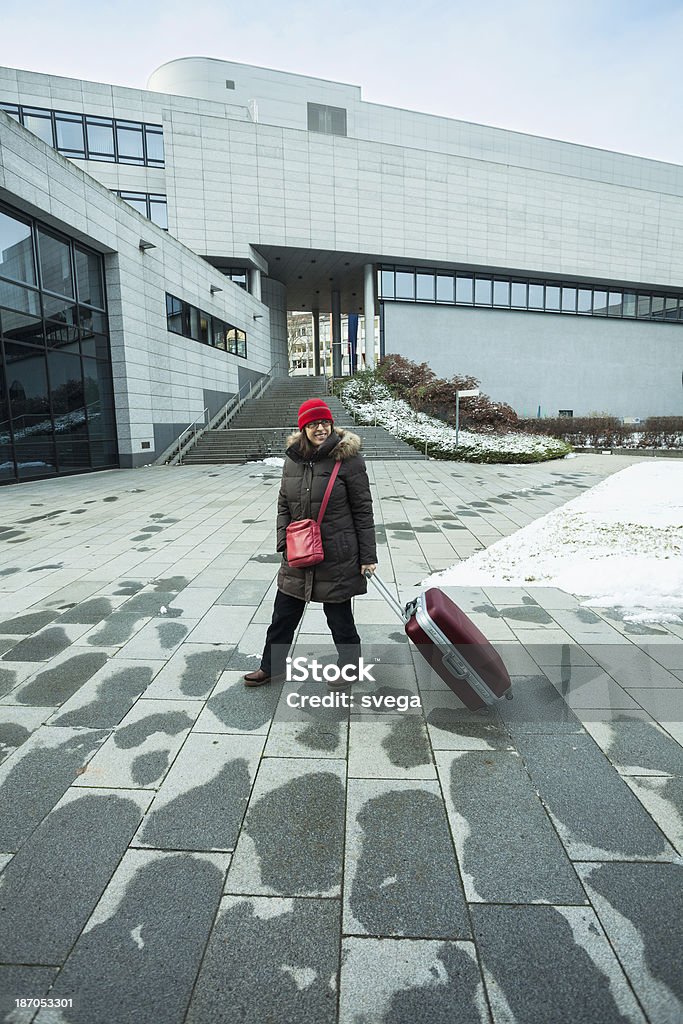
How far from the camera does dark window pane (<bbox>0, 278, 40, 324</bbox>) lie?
1292 cm

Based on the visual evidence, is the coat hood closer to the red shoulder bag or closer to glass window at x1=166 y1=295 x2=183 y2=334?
the red shoulder bag

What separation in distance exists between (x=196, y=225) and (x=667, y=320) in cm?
3650

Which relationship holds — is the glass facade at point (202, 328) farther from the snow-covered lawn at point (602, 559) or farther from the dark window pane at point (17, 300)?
the snow-covered lawn at point (602, 559)

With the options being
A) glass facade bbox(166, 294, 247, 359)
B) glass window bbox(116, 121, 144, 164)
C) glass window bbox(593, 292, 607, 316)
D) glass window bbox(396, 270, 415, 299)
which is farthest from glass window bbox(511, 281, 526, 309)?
glass window bbox(116, 121, 144, 164)

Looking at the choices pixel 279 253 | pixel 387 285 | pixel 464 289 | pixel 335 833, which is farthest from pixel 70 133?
pixel 335 833

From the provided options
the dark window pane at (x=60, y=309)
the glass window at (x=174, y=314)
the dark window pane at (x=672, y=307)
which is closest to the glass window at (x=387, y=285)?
the glass window at (x=174, y=314)

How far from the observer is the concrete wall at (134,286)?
13.1 m

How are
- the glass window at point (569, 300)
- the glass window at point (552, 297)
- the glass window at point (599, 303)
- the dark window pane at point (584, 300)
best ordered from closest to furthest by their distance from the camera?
the glass window at point (552, 297), the glass window at point (569, 300), the dark window pane at point (584, 300), the glass window at point (599, 303)

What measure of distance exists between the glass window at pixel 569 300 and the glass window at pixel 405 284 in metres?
12.1

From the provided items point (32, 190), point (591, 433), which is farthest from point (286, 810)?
point (591, 433)

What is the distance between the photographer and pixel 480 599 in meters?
5.31

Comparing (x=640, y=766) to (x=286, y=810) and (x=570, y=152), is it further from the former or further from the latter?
(x=570, y=152)

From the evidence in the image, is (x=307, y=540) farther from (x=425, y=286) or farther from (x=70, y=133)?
(x=425, y=286)

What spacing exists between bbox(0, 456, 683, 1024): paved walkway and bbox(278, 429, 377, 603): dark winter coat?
0.74 m
